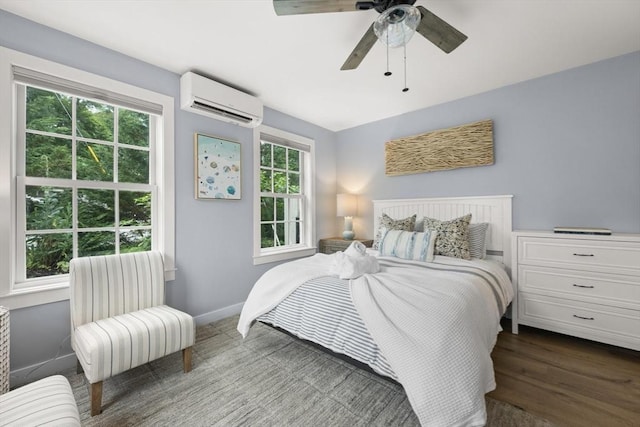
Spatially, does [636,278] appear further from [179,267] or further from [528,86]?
[179,267]

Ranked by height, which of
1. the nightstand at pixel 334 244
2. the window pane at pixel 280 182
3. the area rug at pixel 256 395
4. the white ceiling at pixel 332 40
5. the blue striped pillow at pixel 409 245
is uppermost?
the white ceiling at pixel 332 40

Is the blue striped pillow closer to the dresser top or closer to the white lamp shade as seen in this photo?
the dresser top

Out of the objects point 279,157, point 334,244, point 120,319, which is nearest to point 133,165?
point 120,319

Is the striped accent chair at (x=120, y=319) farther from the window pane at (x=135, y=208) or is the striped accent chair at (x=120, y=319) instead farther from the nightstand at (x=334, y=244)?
the nightstand at (x=334, y=244)

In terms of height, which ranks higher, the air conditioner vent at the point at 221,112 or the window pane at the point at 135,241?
the air conditioner vent at the point at 221,112

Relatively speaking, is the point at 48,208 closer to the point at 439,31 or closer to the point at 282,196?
the point at 282,196

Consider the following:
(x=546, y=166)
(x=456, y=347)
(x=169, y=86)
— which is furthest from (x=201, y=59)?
(x=546, y=166)

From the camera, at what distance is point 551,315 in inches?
96.4

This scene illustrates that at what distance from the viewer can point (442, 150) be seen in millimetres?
3348

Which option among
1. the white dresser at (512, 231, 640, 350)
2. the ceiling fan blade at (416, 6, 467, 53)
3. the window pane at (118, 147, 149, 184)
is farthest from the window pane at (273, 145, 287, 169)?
the white dresser at (512, 231, 640, 350)

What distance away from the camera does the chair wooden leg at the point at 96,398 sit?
155 centimetres

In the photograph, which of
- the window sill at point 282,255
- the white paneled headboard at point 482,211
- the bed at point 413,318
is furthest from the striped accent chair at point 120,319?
the white paneled headboard at point 482,211

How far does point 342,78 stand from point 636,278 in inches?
118

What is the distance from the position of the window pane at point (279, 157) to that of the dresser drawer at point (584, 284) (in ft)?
9.84
